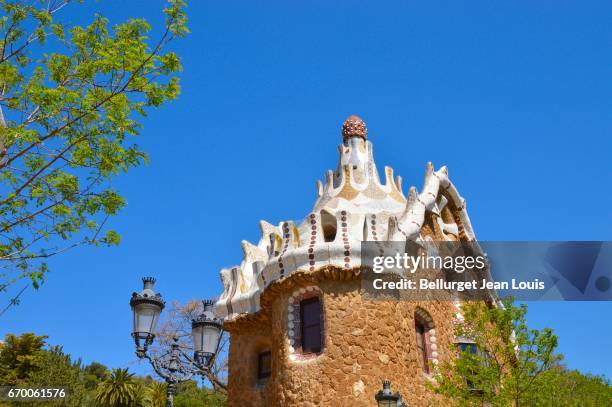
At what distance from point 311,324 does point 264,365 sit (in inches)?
85.9

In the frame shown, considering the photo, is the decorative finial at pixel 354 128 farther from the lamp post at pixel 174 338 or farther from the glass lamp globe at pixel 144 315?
the glass lamp globe at pixel 144 315

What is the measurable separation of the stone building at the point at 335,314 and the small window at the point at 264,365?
0.02 meters

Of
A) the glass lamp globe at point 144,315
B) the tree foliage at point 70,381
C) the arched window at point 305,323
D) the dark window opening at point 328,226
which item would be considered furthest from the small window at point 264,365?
the tree foliage at point 70,381

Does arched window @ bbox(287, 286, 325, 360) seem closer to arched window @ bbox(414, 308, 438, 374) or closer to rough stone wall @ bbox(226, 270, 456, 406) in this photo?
rough stone wall @ bbox(226, 270, 456, 406)

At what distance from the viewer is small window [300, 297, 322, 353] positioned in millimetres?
9992

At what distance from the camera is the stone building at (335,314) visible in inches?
374

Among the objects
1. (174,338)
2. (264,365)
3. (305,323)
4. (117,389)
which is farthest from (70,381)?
(174,338)

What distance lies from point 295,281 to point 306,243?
0.69 m

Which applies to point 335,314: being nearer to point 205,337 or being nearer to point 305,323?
point 305,323

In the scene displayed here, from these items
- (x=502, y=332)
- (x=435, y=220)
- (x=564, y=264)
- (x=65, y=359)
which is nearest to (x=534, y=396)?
(x=502, y=332)

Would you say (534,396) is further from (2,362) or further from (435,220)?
(2,362)

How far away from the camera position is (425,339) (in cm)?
1099

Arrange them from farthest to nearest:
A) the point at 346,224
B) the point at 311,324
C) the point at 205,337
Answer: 1. the point at 346,224
2. the point at 311,324
3. the point at 205,337

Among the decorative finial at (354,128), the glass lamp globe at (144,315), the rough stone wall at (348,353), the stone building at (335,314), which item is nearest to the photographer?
the glass lamp globe at (144,315)
